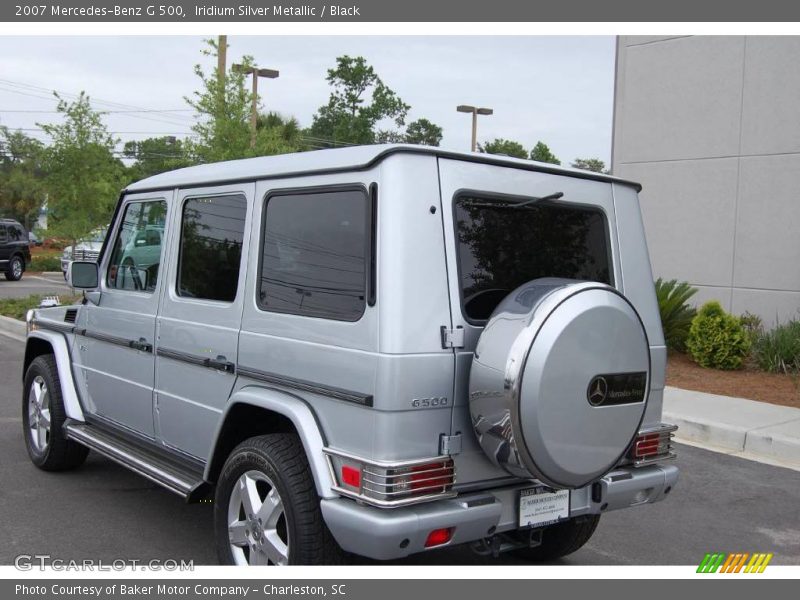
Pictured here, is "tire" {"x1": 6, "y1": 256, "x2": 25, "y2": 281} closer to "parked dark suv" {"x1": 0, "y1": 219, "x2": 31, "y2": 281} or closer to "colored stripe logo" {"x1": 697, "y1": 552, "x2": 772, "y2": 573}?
"parked dark suv" {"x1": 0, "y1": 219, "x2": 31, "y2": 281}

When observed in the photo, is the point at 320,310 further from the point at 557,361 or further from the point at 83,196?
the point at 83,196

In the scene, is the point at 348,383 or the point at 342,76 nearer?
the point at 348,383

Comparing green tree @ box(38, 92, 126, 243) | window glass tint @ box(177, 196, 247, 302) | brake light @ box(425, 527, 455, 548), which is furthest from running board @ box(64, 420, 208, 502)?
green tree @ box(38, 92, 126, 243)

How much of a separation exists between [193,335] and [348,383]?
4.38 ft

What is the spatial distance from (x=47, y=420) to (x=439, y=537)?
375cm

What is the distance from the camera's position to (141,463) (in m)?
4.46

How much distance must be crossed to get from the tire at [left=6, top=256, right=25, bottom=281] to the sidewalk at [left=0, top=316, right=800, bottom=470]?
2412cm

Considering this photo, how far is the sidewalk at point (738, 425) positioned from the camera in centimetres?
693

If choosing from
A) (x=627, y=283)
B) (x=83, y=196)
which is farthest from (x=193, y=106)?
(x=627, y=283)

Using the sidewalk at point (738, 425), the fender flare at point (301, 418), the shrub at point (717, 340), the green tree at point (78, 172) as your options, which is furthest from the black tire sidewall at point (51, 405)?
the green tree at point (78, 172)

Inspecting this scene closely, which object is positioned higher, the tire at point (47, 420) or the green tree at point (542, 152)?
the green tree at point (542, 152)

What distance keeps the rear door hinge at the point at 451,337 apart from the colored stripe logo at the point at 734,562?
7.25 ft

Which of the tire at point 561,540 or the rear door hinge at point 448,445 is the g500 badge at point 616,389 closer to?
the rear door hinge at point 448,445

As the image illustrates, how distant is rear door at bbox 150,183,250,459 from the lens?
4023 mm
